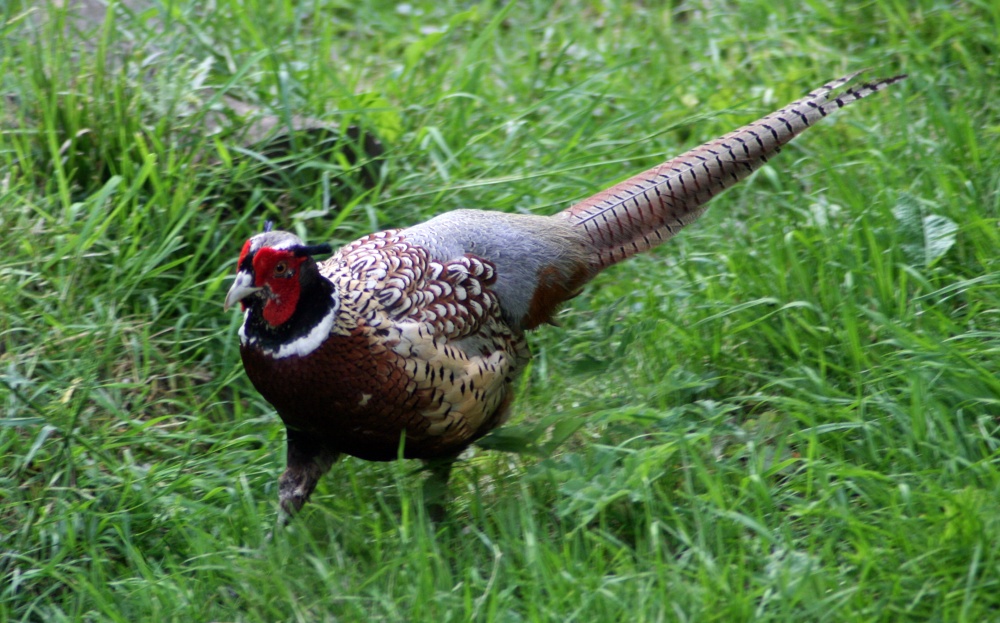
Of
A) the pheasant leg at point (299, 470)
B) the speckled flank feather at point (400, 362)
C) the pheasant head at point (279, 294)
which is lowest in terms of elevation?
the pheasant leg at point (299, 470)

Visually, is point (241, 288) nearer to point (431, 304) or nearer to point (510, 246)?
point (431, 304)

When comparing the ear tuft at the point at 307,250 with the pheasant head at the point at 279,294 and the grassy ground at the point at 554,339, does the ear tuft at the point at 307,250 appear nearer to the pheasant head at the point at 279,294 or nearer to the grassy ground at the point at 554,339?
the pheasant head at the point at 279,294

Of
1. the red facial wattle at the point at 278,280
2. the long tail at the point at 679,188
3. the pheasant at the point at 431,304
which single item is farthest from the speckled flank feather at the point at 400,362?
the long tail at the point at 679,188

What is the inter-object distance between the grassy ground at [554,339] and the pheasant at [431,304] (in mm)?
162

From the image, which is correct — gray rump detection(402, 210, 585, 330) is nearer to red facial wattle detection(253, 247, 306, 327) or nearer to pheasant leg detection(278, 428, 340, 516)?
red facial wattle detection(253, 247, 306, 327)

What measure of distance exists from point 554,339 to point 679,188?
2.26 ft

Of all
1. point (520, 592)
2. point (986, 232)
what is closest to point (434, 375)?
point (520, 592)

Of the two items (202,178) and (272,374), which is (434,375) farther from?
(202,178)

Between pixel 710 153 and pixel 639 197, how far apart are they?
0.24 metres

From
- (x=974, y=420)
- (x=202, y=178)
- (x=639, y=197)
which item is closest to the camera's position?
Result: (x=974, y=420)

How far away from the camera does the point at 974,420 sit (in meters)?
2.73

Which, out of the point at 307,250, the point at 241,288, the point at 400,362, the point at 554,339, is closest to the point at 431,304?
the point at 400,362

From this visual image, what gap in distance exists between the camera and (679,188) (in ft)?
10.8

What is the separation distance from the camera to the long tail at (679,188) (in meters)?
3.23
